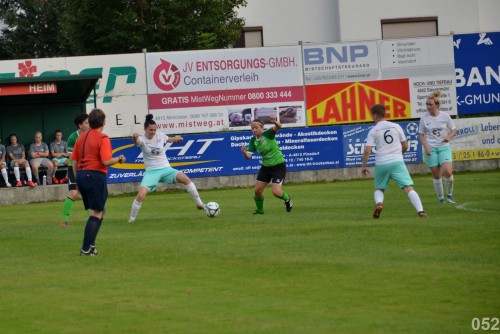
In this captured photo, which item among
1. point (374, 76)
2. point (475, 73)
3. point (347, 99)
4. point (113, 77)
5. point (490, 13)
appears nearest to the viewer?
point (113, 77)

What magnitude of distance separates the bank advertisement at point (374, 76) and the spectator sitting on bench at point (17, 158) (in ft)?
28.8

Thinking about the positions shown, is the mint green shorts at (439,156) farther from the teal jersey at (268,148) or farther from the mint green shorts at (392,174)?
the mint green shorts at (392,174)

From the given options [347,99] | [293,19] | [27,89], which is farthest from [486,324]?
[293,19]

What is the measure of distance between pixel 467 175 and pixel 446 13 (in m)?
A: 18.7

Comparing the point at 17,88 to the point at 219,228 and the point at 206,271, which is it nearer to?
the point at 219,228

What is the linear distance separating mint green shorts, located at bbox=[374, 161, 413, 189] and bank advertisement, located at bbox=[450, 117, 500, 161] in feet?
56.0

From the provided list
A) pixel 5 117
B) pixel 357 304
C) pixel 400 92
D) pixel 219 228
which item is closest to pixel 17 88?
pixel 5 117

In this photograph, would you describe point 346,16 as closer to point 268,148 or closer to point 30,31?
point 30,31

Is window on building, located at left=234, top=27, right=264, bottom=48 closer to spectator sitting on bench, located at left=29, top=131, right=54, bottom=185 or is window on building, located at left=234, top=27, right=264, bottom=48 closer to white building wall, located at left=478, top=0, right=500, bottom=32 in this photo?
white building wall, located at left=478, top=0, right=500, bottom=32

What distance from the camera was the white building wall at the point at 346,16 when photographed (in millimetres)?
49719

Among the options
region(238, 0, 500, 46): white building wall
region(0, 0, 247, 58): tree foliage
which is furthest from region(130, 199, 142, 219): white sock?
region(238, 0, 500, 46): white building wall

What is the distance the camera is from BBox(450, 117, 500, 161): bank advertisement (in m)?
34.4

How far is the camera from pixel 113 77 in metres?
33.5

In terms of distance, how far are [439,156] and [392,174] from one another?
3.45 metres
